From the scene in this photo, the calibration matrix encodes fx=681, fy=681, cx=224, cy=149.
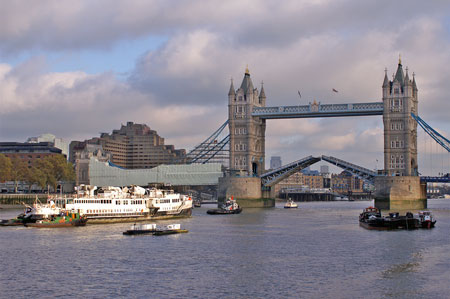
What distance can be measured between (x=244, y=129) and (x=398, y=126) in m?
29.4

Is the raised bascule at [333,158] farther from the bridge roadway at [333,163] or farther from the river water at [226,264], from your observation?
the river water at [226,264]

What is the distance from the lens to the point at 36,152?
186250mm

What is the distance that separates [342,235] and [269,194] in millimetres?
68617

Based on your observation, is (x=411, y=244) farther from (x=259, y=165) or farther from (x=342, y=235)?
(x=259, y=165)

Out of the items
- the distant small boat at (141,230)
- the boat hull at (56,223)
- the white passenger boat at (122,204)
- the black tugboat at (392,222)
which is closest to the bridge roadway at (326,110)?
the white passenger boat at (122,204)

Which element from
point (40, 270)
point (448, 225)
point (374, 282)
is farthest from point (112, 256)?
point (448, 225)

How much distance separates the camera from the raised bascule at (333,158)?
11675 cm

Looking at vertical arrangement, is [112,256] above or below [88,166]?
below

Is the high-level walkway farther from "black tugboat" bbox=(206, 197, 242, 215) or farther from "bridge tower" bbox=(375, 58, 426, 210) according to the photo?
"black tugboat" bbox=(206, 197, 242, 215)

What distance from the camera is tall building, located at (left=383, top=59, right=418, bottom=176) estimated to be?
4680 inches

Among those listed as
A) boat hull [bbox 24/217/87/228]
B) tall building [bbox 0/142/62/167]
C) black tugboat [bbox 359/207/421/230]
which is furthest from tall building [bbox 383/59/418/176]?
tall building [bbox 0/142/62/167]

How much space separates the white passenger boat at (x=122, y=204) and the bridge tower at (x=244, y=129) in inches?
1630

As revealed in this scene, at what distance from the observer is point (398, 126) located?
392ft

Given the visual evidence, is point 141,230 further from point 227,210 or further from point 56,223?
point 227,210
